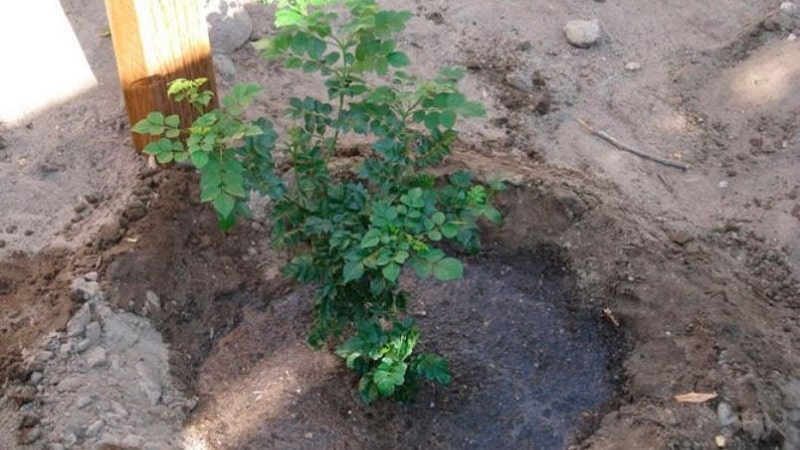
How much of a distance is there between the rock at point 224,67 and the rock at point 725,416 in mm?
2329

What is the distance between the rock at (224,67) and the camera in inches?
159

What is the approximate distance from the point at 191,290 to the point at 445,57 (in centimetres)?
183

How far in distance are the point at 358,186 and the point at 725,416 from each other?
1275 mm

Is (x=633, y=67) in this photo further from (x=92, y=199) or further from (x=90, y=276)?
(x=90, y=276)

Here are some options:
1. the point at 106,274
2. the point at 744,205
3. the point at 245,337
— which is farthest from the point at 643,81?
the point at 106,274

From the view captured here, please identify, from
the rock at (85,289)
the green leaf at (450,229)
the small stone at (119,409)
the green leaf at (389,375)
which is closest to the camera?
the green leaf at (450,229)

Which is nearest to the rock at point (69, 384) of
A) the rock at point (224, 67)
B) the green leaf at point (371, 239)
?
the green leaf at point (371, 239)

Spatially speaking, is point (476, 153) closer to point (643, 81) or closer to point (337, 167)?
point (337, 167)

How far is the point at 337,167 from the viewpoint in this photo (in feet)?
11.6

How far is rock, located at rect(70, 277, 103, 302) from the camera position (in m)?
3.04

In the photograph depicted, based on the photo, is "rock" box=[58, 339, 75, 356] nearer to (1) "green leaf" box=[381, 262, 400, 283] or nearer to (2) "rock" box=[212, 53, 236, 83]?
(1) "green leaf" box=[381, 262, 400, 283]

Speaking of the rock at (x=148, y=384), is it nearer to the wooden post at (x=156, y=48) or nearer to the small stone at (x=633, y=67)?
the wooden post at (x=156, y=48)

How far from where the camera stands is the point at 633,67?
4.57 meters

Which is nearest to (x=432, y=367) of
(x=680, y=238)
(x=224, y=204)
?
(x=224, y=204)
